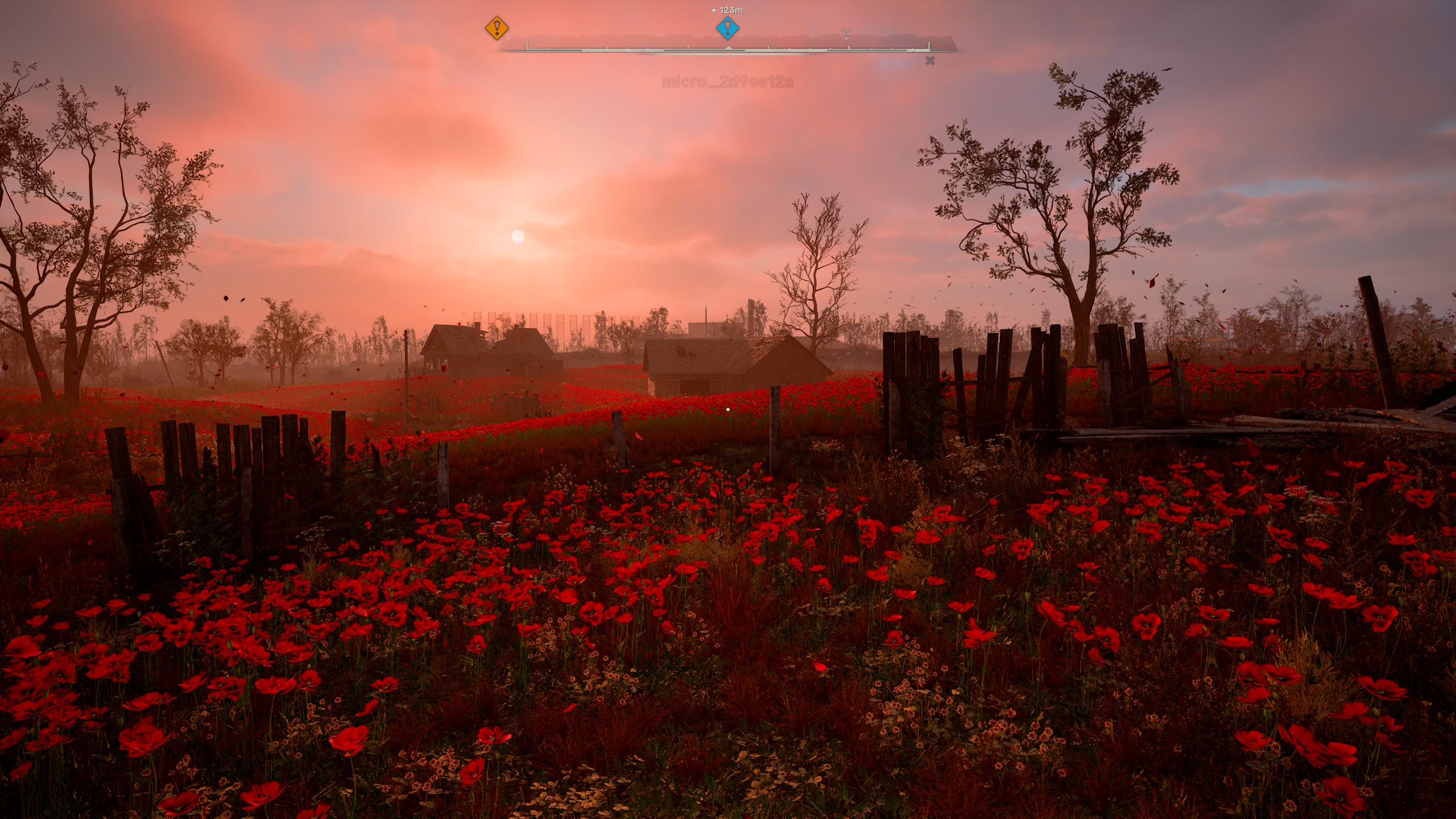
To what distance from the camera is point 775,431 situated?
34.6 ft

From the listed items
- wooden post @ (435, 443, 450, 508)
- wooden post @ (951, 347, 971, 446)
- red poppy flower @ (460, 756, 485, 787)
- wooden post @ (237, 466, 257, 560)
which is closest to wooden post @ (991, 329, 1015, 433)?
wooden post @ (951, 347, 971, 446)

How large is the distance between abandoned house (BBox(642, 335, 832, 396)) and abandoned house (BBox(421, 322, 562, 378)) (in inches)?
509

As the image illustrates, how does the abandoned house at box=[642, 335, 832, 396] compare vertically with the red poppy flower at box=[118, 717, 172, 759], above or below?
above

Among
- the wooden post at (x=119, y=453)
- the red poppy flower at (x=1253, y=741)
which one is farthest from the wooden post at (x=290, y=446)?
the red poppy flower at (x=1253, y=741)

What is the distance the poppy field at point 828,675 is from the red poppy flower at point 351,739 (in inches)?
0.5

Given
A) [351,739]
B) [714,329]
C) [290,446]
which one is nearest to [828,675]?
[351,739]

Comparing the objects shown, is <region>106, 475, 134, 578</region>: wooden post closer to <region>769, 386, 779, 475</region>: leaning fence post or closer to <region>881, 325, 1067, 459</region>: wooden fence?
<region>769, 386, 779, 475</region>: leaning fence post

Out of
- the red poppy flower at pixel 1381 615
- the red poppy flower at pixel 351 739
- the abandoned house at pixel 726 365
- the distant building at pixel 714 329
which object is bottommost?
the red poppy flower at pixel 351 739

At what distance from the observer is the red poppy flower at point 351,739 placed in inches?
94.7

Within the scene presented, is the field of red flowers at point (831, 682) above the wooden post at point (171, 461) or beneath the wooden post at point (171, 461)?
beneath

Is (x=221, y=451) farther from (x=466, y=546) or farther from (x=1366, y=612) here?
(x=1366, y=612)

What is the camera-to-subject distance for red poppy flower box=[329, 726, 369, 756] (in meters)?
2.40

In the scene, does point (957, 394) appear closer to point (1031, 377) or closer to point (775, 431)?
point (1031, 377)

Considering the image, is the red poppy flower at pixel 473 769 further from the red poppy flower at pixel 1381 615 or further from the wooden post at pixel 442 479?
the wooden post at pixel 442 479
